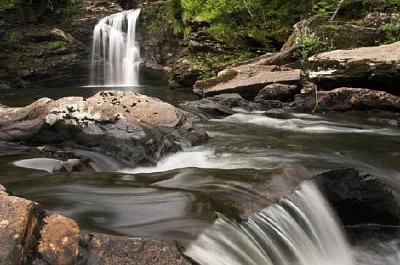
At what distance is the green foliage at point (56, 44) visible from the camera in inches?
889

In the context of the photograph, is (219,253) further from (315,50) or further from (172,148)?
(315,50)

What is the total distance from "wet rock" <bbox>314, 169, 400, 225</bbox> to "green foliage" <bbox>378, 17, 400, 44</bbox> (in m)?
8.17

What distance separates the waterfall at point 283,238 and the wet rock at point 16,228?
→ 3.40 ft

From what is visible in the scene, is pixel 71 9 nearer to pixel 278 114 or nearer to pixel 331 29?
pixel 331 29

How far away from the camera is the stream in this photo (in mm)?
3586

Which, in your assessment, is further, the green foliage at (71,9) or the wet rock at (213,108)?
the green foliage at (71,9)

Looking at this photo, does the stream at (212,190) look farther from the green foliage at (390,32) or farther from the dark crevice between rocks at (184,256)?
the green foliage at (390,32)

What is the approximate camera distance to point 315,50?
42.5ft

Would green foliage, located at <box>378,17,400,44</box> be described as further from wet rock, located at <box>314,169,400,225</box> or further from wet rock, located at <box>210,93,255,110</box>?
wet rock, located at <box>314,169,400,225</box>

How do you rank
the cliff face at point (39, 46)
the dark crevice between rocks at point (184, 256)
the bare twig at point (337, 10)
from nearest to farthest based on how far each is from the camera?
the dark crevice between rocks at point (184, 256), the bare twig at point (337, 10), the cliff face at point (39, 46)

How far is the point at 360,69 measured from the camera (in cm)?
1003

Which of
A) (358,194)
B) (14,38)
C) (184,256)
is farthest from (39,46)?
(184,256)

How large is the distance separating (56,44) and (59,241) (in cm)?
2154

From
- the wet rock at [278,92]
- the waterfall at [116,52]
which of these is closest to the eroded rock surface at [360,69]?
the wet rock at [278,92]
